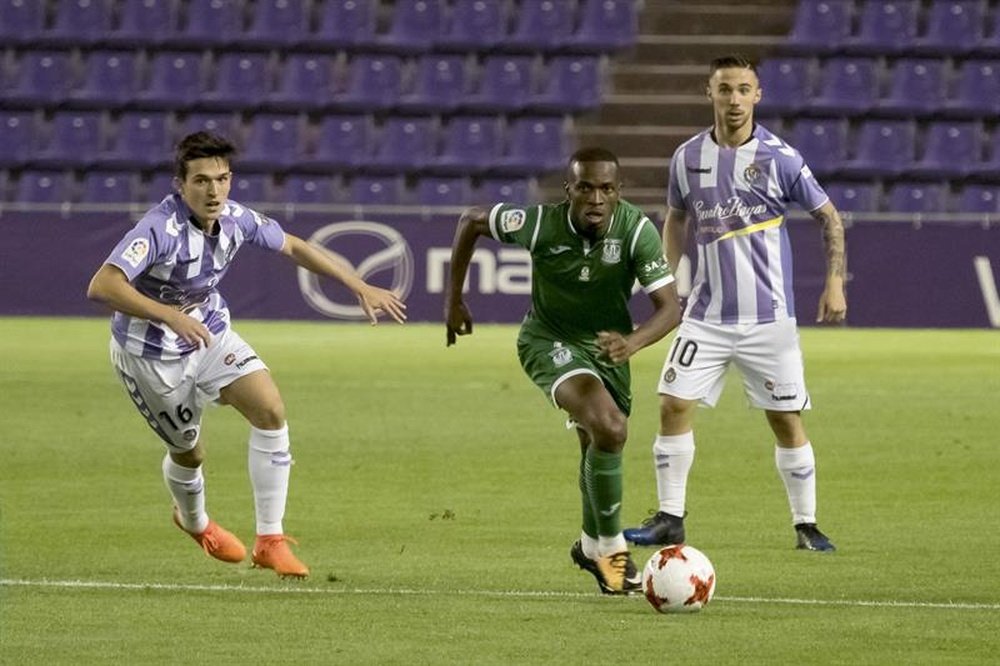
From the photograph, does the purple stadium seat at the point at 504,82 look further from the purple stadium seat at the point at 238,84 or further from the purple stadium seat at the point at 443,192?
the purple stadium seat at the point at 238,84

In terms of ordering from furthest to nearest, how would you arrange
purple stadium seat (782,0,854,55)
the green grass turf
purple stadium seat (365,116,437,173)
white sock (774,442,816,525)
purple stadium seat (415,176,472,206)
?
purple stadium seat (782,0,854,55) < purple stadium seat (365,116,437,173) < purple stadium seat (415,176,472,206) < white sock (774,442,816,525) < the green grass turf

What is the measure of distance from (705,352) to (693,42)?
1944cm

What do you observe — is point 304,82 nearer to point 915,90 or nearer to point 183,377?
point 915,90

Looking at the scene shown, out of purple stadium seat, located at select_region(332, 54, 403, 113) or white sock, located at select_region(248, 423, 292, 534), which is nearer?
white sock, located at select_region(248, 423, 292, 534)

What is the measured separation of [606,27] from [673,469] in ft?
65.4

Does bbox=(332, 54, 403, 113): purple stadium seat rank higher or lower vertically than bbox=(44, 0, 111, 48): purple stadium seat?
lower

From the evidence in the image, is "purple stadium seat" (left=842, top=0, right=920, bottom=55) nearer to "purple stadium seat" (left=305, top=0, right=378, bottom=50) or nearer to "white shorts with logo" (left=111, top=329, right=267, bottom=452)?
"purple stadium seat" (left=305, top=0, right=378, bottom=50)

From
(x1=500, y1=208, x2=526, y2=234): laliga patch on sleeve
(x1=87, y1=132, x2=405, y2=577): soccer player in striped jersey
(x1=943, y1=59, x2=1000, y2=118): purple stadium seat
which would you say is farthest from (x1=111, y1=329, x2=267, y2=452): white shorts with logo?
(x1=943, y1=59, x2=1000, y2=118): purple stadium seat

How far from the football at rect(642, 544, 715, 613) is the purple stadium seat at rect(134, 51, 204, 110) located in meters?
21.9

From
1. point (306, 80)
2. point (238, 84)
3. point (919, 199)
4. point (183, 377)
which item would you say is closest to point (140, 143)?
point (238, 84)

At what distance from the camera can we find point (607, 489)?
28.1 feet

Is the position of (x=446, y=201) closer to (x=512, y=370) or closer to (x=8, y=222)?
(x=8, y=222)

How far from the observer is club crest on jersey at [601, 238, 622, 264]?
29.1 ft

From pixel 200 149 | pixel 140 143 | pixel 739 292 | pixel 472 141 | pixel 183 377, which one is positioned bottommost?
pixel 140 143
